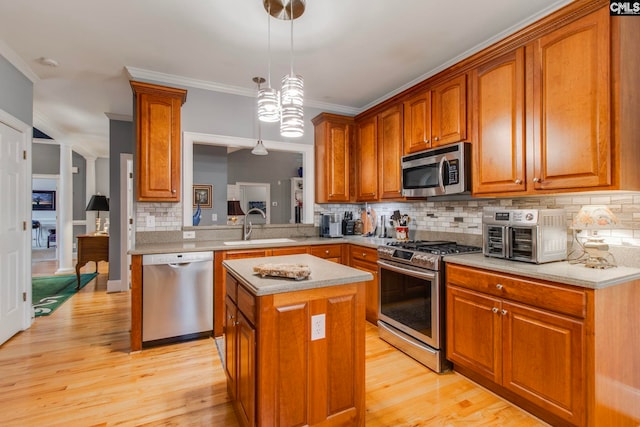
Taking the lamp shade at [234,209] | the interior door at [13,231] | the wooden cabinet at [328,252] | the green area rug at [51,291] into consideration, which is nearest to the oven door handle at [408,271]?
the wooden cabinet at [328,252]

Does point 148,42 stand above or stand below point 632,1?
above

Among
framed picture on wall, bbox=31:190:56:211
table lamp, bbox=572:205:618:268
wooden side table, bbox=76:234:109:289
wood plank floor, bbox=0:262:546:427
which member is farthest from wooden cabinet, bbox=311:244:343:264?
framed picture on wall, bbox=31:190:56:211

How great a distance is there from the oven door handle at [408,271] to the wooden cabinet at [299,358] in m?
0.96

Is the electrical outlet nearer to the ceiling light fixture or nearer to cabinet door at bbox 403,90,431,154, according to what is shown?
the ceiling light fixture

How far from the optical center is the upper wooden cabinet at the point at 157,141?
3.11 m

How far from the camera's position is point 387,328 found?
2947mm

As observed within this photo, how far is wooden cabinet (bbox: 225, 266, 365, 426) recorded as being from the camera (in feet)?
4.84

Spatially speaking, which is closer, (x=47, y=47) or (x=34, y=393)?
(x=34, y=393)

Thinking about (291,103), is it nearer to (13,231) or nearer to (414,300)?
(414,300)

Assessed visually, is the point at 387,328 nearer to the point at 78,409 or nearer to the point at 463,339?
the point at 463,339

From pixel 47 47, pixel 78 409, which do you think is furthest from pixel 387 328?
pixel 47 47

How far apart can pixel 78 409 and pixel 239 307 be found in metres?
1.31

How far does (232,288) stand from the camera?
1888 mm

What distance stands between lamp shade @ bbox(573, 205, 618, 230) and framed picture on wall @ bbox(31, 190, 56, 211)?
12.5 m
